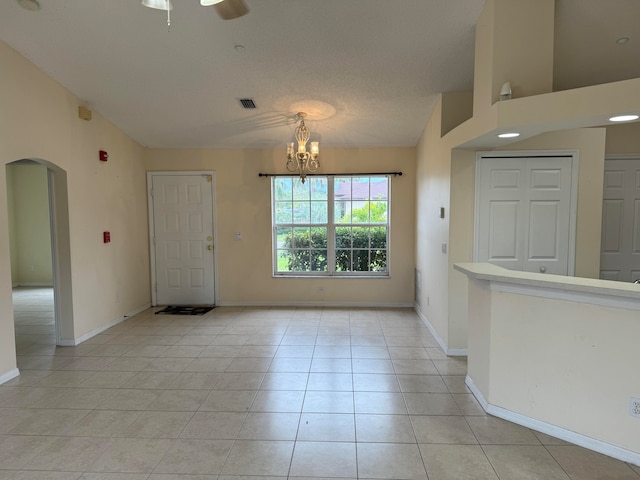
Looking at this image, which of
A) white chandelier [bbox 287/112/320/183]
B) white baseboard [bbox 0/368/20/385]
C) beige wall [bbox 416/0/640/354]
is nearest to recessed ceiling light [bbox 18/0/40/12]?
white chandelier [bbox 287/112/320/183]

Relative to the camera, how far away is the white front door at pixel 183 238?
547 centimetres

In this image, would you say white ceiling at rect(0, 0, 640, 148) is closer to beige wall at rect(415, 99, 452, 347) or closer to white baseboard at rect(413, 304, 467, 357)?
beige wall at rect(415, 99, 452, 347)

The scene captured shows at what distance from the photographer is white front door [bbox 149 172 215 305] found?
5469 mm

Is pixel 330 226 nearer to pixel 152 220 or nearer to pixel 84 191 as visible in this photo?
pixel 152 220

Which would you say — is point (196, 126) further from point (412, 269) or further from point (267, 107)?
point (412, 269)

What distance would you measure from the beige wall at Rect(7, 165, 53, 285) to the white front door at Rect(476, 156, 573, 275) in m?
7.92

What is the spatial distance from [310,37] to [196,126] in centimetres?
232

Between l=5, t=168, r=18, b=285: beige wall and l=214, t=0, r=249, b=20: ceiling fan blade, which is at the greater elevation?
l=214, t=0, r=249, b=20: ceiling fan blade

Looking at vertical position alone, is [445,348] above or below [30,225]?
below

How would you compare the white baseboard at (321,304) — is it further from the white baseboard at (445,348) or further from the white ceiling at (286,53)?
the white ceiling at (286,53)

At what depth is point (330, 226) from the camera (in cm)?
555

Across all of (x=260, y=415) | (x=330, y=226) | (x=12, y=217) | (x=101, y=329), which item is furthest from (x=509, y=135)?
(x=12, y=217)

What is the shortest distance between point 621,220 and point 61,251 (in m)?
6.21

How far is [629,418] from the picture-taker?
199cm
